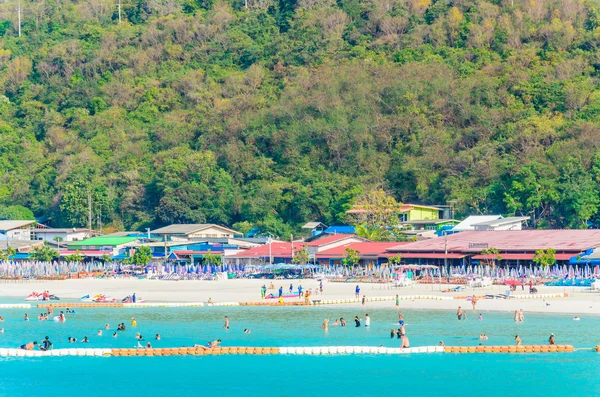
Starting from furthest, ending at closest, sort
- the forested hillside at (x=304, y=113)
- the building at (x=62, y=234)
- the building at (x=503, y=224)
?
the building at (x=62, y=234), the forested hillside at (x=304, y=113), the building at (x=503, y=224)

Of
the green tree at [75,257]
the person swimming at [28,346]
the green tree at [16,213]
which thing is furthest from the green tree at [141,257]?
the person swimming at [28,346]

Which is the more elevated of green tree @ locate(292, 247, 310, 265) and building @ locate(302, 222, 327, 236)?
building @ locate(302, 222, 327, 236)

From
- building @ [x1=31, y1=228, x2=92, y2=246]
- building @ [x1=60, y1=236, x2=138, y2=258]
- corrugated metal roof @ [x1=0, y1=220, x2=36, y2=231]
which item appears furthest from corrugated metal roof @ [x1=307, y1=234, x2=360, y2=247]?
corrugated metal roof @ [x1=0, y1=220, x2=36, y2=231]

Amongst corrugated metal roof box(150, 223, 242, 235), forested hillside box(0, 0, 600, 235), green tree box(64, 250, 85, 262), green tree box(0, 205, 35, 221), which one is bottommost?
green tree box(64, 250, 85, 262)

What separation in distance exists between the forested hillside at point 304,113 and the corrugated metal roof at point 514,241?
942 centimetres

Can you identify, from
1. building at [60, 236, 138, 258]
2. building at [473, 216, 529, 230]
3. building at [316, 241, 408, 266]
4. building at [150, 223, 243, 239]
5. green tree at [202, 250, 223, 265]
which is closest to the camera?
building at [316, 241, 408, 266]

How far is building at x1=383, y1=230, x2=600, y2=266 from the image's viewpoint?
73250mm

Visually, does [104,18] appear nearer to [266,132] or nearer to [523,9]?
[266,132]

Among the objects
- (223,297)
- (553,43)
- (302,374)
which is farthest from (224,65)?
(302,374)

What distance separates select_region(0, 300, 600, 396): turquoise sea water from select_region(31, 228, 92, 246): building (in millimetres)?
52211

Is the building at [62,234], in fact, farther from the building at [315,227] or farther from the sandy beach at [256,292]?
the building at [315,227]

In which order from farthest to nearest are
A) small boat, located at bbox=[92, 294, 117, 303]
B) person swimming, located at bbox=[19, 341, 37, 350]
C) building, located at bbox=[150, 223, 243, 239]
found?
building, located at bbox=[150, 223, 243, 239], small boat, located at bbox=[92, 294, 117, 303], person swimming, located at bbox=[19, 341, 37, 350]

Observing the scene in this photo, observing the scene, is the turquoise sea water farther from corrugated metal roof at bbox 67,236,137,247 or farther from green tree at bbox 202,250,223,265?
corrugated metal roof at bbox 67,236,137,247

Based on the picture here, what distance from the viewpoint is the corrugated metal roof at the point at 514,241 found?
242 ft
